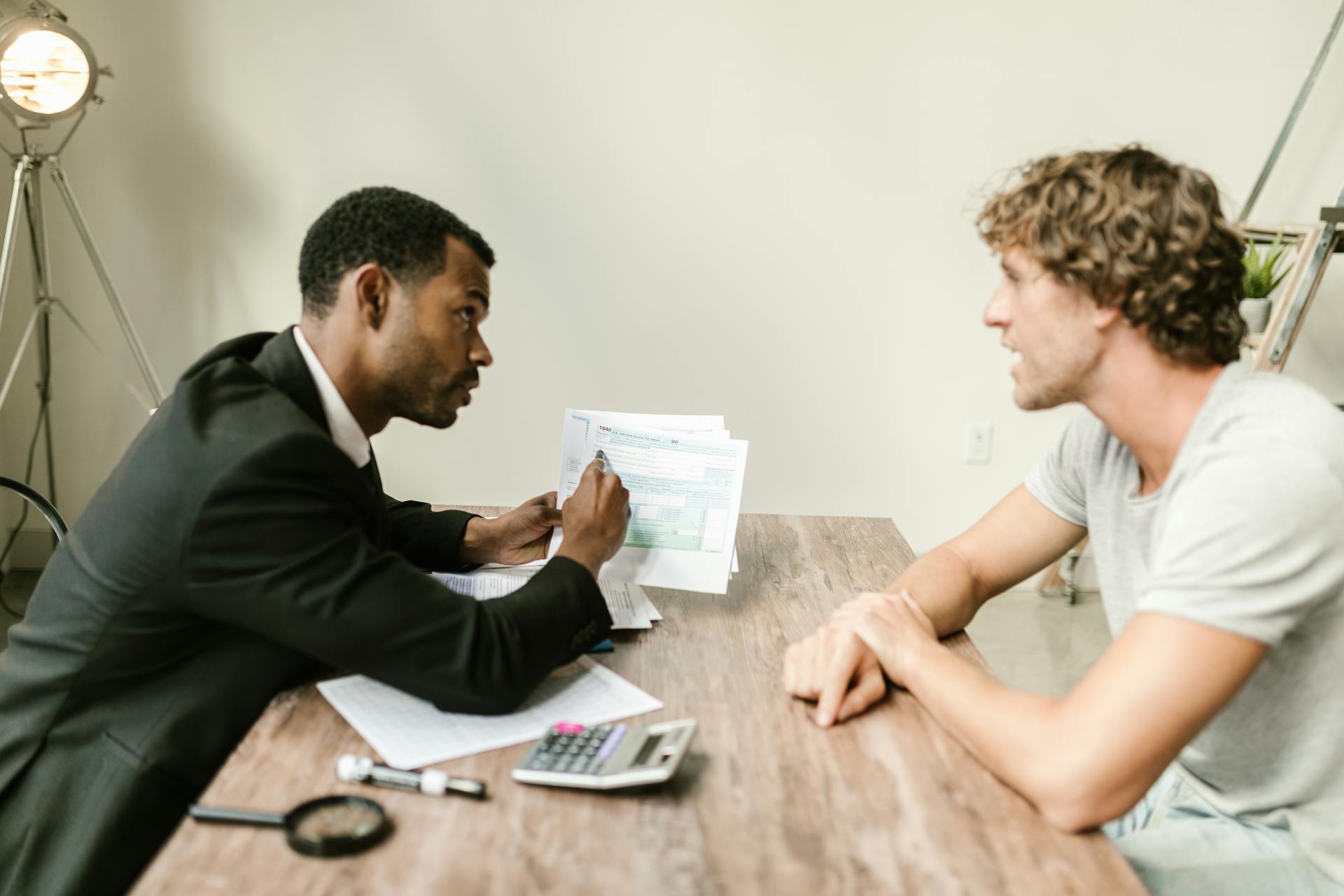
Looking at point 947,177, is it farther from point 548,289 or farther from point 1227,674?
point 1227,674

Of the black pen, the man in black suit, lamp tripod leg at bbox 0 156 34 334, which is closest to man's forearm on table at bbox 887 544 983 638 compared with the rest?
the man in black suit

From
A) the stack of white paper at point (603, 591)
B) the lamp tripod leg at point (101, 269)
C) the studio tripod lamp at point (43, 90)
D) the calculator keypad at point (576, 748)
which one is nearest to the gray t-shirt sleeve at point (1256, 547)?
the calculator keypad at point (576, 748)

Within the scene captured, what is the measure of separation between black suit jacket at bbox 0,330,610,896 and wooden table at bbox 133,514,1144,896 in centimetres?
9

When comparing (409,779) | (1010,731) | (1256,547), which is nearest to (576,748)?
(409,779)

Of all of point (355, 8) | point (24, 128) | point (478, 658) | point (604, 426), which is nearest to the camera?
point (478, 658)

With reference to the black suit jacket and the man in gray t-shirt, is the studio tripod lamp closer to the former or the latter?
the black suit jacket

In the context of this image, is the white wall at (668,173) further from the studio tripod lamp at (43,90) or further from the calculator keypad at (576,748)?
the calculator keypad at (576,748)

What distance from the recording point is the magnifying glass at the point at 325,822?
0.85 m

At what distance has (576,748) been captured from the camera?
1.00 meters

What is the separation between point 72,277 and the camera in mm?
3035

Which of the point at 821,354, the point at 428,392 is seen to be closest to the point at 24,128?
the point at 428,392

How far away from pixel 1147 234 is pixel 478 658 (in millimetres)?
845

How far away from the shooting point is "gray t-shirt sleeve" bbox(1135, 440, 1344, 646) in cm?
94

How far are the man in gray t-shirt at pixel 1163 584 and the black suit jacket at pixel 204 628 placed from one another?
0.36 m
